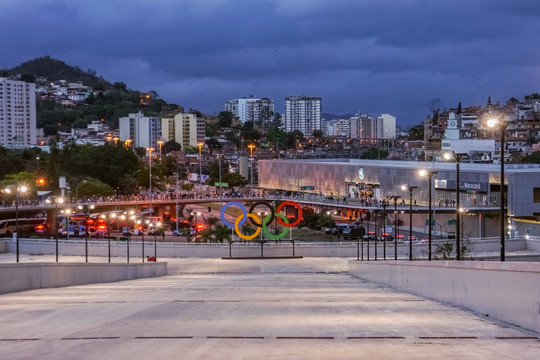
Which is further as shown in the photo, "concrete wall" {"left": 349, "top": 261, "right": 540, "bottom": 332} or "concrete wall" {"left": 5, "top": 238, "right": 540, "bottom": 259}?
"concrete wall" {"left": 5, "top": 238, "right": 540, "bottom": 259}

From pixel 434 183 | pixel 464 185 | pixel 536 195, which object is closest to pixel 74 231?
pixel 434 183

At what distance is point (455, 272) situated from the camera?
18.4 m

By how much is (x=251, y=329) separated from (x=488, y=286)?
18.6 feet

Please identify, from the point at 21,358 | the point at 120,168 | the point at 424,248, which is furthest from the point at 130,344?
the point at 120,168

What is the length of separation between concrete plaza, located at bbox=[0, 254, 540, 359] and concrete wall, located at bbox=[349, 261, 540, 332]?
13.7 inches

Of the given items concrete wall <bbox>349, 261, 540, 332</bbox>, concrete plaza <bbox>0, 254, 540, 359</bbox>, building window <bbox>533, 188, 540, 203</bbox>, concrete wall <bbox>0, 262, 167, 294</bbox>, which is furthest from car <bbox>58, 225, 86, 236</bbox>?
concrete wall <bbox>349, 261, 540, 332</bbox>

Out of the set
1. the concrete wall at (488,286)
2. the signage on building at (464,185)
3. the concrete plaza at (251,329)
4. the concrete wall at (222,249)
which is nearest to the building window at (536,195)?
the signage on building at (464,185)

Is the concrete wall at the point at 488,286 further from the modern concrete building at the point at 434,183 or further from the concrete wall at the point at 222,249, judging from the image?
the modern concrete building at the point at 434,183

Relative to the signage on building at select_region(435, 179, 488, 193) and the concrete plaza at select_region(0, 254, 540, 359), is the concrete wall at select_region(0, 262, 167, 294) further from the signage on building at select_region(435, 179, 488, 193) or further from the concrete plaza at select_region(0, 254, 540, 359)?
the signage on building at select_region(435, 179, 488, 193)

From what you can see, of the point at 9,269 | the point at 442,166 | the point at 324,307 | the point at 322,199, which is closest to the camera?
the point at 324,307

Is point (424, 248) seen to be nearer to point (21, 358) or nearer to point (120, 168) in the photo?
point (21, 358)

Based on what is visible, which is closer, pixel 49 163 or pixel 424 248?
pixel 424 248

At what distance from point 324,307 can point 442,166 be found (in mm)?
66885

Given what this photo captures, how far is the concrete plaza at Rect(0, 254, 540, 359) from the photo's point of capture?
1127cm
